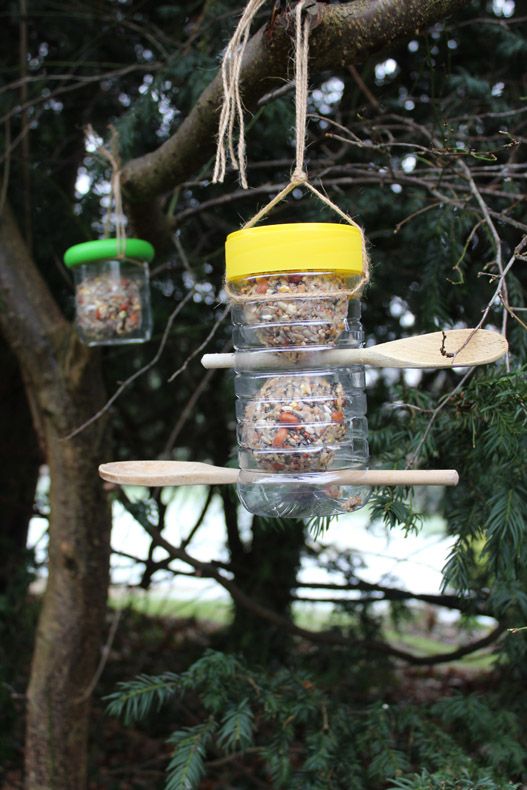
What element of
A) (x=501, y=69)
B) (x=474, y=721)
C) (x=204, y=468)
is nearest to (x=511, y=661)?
(x=474, y=721)

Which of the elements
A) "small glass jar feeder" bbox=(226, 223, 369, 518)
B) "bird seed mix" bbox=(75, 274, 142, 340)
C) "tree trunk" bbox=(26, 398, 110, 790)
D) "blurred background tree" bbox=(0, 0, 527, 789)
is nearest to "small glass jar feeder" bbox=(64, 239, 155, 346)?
"bird seed mix" bbox=(75, 274, 142, 340)

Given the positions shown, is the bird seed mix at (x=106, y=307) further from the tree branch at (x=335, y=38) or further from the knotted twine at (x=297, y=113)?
the knotted twine at (x=297, y=113)

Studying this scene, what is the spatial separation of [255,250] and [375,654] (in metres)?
1.70

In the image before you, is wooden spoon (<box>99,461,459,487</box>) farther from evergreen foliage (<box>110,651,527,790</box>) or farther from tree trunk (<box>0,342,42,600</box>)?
tree trunk (<box>0,342,42,600</box>)

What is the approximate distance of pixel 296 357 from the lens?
43.3 inches

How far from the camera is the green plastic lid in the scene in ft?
5.44

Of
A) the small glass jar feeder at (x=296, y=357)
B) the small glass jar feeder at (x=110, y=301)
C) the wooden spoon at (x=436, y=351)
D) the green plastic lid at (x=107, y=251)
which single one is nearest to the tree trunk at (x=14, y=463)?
the small glass jar feeder at (x=110, y=301)

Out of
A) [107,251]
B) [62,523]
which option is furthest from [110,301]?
[62,523]

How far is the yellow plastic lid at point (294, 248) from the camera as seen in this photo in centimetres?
102

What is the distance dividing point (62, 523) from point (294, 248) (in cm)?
119

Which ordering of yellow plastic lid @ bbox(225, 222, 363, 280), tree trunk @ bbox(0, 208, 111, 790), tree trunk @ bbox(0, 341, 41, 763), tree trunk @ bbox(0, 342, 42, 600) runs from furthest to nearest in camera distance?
tree trunk @ bbox(0, 342, 42, 600) < tree trunk @ bbox(0, 341, 41, 763) < tree trunk @ bbox(0, 208, 111, 790) < yellow plastic lid @ bbox(225, 222, 363, 280)

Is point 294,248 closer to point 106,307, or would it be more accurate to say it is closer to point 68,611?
point 106,307

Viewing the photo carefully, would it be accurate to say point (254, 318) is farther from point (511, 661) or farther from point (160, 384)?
point (160, 384)

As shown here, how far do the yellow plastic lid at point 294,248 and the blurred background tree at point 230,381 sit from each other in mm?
197
